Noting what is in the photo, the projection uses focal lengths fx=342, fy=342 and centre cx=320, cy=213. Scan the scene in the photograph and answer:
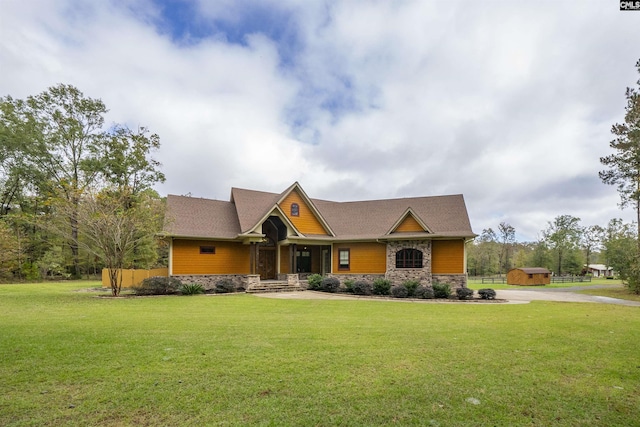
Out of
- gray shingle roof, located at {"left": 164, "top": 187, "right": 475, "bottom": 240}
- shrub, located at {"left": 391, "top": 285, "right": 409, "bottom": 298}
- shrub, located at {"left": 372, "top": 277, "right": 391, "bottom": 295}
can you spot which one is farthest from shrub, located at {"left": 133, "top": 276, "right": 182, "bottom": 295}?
shrub, located at {"left": 391, "top": 285, "right": 409, "bottom": 298}

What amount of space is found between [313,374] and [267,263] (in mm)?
18092

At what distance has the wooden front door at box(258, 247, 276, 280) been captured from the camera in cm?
2200

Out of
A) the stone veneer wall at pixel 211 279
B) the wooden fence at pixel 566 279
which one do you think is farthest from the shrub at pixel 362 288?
the wooden fence at pixel 566 279

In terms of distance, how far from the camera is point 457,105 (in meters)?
18.6

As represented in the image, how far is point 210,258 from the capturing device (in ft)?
65.4

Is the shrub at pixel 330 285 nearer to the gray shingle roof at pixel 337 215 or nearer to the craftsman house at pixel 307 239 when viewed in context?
the craftsman house at pixel 307 239

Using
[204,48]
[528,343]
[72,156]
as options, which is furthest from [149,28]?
[72,156]

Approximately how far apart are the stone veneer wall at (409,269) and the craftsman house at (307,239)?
0.06 metres

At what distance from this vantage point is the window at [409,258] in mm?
19938

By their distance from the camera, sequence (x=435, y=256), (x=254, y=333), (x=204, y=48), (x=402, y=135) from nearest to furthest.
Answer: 1. (x=254, y=333)
2. (x=204, y=48)
3. (x=435, y=256)
4. (x=402, y=135)

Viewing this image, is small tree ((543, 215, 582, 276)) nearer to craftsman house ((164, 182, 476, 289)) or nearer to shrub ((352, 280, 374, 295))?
craftsman house ((164, 182, 476, 289))

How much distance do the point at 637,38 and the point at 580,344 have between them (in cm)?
718

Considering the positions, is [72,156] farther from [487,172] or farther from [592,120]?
[592,120]

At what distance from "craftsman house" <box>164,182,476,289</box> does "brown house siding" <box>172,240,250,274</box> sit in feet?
0.17
